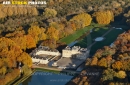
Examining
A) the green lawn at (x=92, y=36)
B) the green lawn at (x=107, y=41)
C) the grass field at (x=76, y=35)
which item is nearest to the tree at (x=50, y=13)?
the grass field at (x=76, y=35)

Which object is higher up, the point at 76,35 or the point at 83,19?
the point at 83,19

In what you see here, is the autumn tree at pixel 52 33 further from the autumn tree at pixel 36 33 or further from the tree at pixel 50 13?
the tree at pixel 50 13

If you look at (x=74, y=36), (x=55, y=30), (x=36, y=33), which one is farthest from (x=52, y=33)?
(x=74, y=36)

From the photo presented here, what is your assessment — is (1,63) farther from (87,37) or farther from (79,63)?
(87,37)

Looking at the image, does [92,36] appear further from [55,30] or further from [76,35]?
[55,30]

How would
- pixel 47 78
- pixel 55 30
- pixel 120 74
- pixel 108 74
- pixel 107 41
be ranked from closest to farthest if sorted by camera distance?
pixel 108 74 < pixel 120 74 < pixel 47 78 < pixel 55 30 < pixel 107 41

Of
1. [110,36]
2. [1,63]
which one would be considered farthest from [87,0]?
[1,63]
